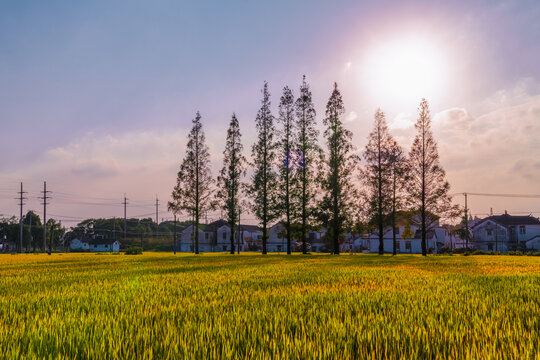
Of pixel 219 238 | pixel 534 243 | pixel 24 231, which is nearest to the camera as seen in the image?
pixel 534 243

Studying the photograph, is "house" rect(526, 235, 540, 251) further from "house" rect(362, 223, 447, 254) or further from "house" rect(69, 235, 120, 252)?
"house" rect(69, 235, 120, 252)

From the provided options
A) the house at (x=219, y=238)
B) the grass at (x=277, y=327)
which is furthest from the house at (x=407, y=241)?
the grass at (x=277, y=327)

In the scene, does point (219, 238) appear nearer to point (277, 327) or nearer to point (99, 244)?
point (99, 244)

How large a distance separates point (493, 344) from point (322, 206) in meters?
32.2

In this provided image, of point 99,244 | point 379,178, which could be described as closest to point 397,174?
point 379,178

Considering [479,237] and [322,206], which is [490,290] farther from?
[479,237]

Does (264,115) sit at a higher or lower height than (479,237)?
higher

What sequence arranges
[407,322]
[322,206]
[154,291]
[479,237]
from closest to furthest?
[407,322]
[154,291]
[322,206]
[479,237]

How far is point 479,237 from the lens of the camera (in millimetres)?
90125

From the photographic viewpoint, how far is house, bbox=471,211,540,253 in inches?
3295

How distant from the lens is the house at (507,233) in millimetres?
83688

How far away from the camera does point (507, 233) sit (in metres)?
85.6

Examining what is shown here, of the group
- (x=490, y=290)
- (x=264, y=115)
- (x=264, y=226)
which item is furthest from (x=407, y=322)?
(x=264, y=115)

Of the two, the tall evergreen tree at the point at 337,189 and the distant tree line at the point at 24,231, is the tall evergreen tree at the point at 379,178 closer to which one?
the tall evergreen tree at the point at 337,189
